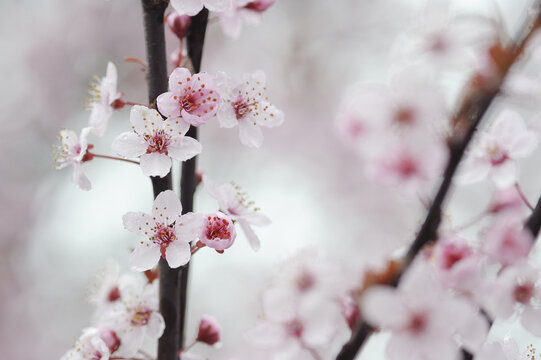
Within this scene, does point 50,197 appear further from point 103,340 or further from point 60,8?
point 103,340

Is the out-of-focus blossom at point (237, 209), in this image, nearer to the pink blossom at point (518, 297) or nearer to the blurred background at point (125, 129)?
the pink blossom at point (518, 297)

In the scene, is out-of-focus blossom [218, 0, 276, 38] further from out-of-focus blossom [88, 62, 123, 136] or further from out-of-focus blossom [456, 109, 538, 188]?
out-of-focus blossom [456, 109, 538, 188]

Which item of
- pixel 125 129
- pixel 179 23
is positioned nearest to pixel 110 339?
pixel 179 23

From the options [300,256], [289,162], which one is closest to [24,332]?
[289,162]

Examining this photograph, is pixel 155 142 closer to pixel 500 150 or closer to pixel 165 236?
pixel 165 236

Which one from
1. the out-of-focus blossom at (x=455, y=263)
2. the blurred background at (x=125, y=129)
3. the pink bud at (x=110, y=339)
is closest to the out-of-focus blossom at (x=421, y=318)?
the out-of-focus blossom at (x=455, y=263)

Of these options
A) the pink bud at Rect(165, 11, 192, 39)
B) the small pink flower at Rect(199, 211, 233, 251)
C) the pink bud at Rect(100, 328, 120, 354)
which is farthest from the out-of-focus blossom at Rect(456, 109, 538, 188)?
the pink bud at Rect(100, 328, 120, 354)
